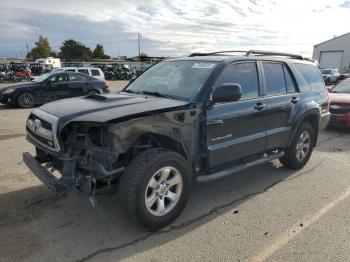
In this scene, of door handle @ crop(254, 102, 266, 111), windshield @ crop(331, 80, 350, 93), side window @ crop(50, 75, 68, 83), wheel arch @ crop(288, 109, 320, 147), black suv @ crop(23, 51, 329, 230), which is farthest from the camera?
side window @ crop(50, 75, 68, 83)

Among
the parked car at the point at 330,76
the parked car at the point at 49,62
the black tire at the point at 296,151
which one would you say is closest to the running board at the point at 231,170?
the black tire at the point at 296,151

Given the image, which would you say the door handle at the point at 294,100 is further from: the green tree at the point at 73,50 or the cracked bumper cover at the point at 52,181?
the green tree at the point at 73,50

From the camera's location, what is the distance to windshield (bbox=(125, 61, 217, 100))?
13.4 ft

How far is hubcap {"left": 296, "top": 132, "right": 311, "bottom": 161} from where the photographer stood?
18.2 feet

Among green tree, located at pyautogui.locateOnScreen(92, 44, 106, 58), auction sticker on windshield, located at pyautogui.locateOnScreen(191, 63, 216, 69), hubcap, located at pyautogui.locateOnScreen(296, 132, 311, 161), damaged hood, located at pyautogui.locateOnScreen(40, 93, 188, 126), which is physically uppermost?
green tree, located at pyautogui.locateOnScreen(92, 44, 106, 58)

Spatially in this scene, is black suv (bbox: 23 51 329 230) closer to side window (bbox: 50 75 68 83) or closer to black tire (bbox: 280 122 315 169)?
black tire (bbox: 280 122 315 169)

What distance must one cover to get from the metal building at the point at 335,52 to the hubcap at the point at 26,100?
45.9 metres

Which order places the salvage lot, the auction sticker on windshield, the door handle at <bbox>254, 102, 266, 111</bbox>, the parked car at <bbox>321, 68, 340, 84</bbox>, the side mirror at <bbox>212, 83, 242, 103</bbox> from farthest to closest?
the parked car at <bbox>321, 68, 340, 84</bbox>, the door handle at <bbox>254, 102, 266, 111</bbox>, the auction sticker on windshield, the side mirror at <bbox>212, 83, 242, 103</bbox>, the salvage lot

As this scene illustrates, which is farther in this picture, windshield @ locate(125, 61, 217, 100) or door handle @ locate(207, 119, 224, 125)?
windshield @ locate(125, 61, 217, 100)

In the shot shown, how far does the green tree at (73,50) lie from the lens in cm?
8588

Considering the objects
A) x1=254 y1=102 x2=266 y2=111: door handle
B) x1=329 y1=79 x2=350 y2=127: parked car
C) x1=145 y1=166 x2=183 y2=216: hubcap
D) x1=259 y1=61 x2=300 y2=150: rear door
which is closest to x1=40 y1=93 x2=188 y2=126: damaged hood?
x1=145 y1=166 x2=183 y2=216: hubcap

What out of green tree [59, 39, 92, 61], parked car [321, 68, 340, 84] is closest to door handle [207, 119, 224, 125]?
parked car [321, 68, 340, 84]

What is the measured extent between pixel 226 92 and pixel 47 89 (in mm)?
10927

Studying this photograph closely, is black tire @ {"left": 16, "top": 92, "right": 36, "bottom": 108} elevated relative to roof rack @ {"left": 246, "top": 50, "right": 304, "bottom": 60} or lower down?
lower down
